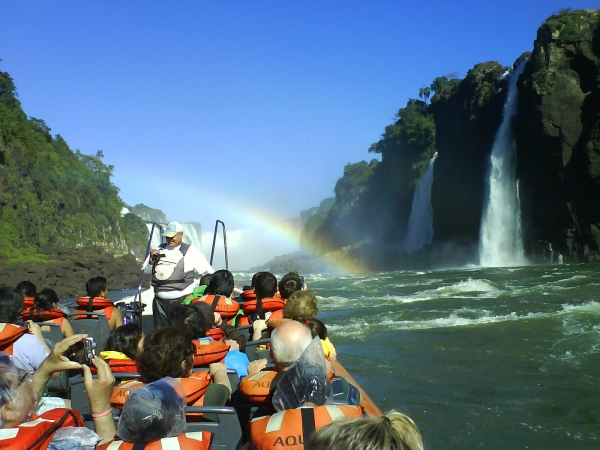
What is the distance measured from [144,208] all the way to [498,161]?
9163 centimetres

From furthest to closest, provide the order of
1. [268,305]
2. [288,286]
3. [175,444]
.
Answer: [288,286] < [268,305] < [175,444]


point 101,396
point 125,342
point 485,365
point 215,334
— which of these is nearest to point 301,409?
point 101,396

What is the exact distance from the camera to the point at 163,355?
3318 mm

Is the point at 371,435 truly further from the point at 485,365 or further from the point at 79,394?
the point at 485,365

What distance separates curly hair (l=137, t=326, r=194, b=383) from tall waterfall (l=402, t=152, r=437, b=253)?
55531 mm

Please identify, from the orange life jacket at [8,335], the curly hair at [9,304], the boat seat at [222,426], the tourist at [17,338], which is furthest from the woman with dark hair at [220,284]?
the boat seat at [222,426]

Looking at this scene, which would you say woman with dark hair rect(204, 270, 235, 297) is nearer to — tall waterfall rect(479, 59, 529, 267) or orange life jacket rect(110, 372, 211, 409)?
orange life jacket rect(110, 372, 211, 409)

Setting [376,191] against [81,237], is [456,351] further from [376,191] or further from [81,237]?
[376,191]

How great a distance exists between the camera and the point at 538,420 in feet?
22.0

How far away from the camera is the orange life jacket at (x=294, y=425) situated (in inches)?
98.2

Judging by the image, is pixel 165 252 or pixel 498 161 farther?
pixel 498 161

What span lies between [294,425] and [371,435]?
0.90 m

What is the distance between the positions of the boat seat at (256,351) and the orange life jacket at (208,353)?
0.89 m

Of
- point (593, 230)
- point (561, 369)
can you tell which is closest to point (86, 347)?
point (561, 369)
